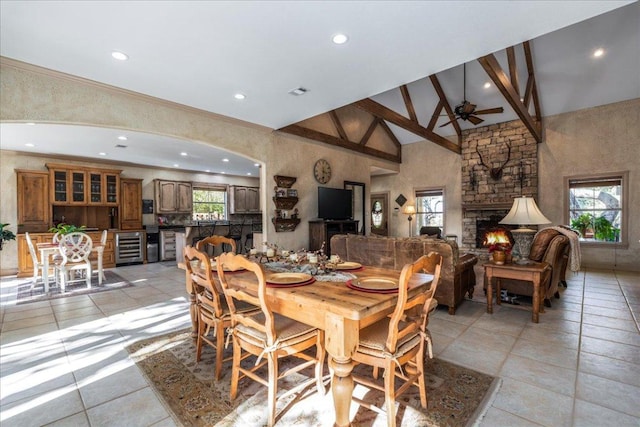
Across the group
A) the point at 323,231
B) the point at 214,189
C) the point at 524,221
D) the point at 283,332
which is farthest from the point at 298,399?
the point at 214,189

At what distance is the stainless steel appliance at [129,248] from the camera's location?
285 inches

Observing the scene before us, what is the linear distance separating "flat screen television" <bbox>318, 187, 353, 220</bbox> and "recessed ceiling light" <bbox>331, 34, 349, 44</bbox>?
3.65m

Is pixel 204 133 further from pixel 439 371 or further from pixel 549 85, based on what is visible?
pixel 549 85

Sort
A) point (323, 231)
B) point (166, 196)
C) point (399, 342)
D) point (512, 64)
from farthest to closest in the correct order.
A: point (166, 196), point (323, 231), point (512, 64), point (399, 342)

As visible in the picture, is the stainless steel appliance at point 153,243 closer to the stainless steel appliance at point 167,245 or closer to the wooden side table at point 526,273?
the stainless steel appliance at point 167,245

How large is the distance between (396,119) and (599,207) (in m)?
4.94

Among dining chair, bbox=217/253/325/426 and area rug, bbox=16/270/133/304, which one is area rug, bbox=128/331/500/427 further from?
area rug, bbox=16/270/133/304

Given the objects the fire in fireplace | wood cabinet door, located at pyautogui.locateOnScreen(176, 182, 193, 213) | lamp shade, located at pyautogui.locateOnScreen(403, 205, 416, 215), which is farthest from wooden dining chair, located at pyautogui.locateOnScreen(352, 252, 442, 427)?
wood cabinet door, located at pyautogui.locateOnScreen(176, 182, 193, 213)

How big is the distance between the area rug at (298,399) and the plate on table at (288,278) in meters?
0.74

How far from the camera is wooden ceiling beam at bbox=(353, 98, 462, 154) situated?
4.90m

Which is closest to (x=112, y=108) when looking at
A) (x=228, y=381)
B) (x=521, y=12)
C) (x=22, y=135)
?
(x=22, y=135)

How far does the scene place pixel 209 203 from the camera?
32.2 feet

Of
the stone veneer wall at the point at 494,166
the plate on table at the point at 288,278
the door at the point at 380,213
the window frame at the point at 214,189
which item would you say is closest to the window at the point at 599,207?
the stone veneer wall at the point at 494,166

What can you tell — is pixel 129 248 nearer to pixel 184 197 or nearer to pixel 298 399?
pixel 184 197
